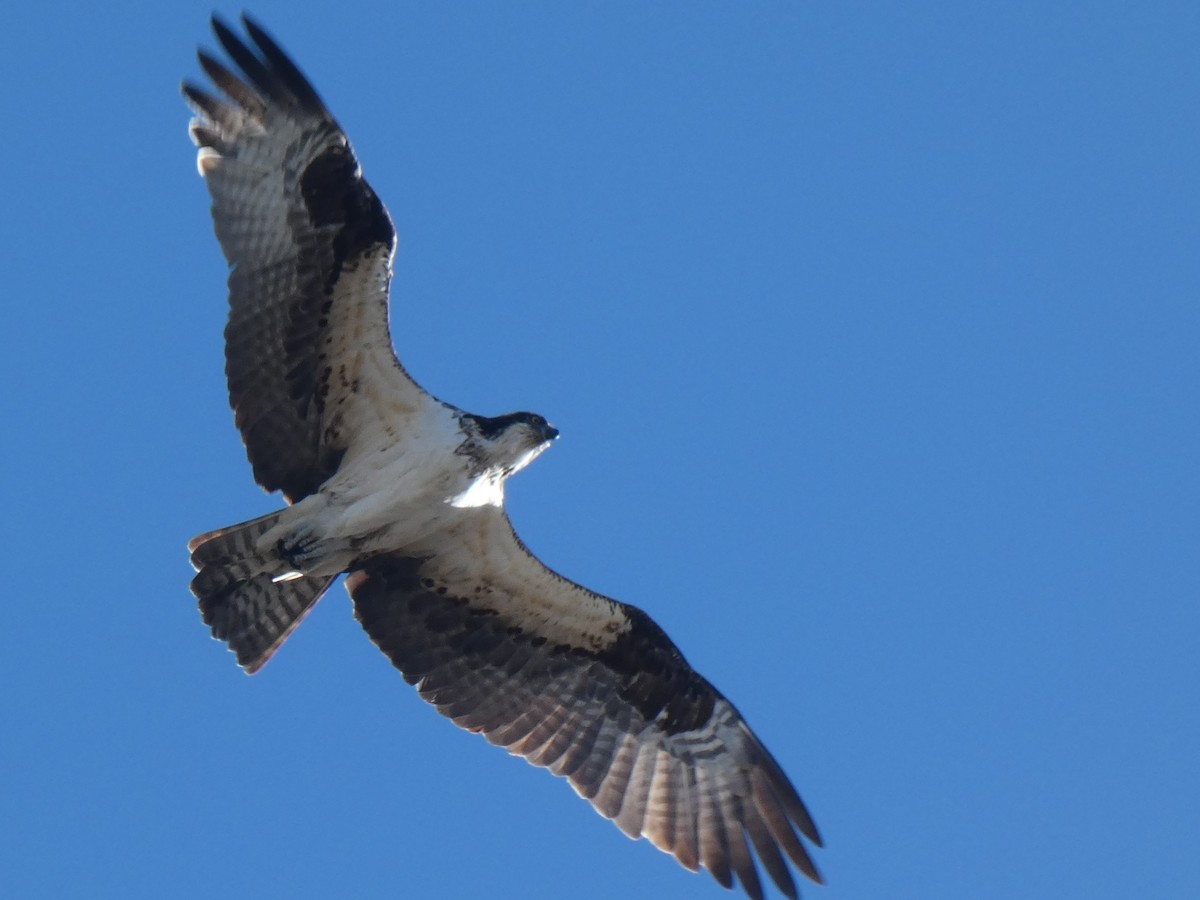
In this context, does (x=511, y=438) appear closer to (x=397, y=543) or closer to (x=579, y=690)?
(x=397, y=543)

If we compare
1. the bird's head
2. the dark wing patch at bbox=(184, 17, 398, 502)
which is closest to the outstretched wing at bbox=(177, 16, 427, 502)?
the dark wing patch at bbox=(184, 17, 398, 502)

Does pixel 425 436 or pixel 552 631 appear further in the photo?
pixel 552 631

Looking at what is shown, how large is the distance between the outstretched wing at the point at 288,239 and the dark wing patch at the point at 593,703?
138 cm

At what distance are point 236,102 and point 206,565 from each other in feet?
9.64

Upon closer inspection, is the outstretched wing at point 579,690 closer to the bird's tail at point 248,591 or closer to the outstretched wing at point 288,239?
the bird's tail at point 248,591

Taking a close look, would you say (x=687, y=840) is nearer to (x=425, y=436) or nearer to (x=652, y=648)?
(x=652, y=648)

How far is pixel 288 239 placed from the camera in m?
11.7

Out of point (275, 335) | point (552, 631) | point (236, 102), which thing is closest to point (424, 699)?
point (552, 631)

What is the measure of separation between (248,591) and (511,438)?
78.7 inches

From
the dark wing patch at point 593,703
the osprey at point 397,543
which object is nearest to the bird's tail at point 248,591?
the osprey at point 397,543

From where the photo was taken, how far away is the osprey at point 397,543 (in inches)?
460

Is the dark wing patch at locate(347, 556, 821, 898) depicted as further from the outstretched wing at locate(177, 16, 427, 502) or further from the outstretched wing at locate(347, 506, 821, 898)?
the outstretched wing at locate(177, 16, 427, 502)

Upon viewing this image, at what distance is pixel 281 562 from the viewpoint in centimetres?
1178

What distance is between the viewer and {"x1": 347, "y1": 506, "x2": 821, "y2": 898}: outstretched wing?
12320mm
